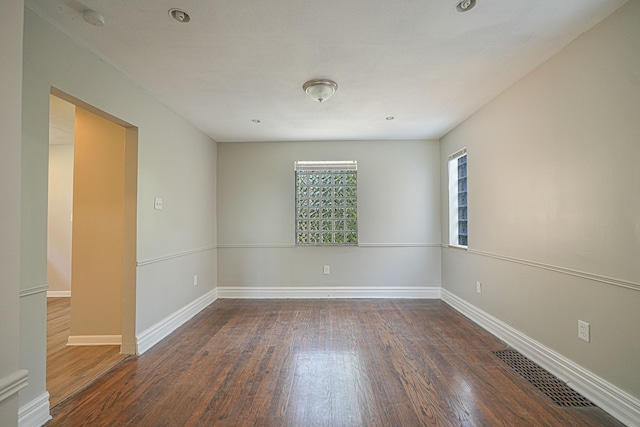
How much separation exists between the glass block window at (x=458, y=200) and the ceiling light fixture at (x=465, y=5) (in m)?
2.41

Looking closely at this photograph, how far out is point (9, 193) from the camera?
1088 mm

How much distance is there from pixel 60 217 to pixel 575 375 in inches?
254

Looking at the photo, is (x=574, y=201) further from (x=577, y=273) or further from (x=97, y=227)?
(x=97, y=227)

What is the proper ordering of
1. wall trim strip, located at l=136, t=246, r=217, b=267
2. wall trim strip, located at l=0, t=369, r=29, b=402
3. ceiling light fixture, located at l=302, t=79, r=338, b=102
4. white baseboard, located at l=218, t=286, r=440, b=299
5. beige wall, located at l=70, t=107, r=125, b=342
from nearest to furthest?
wall trim strip, located at l=0, t=369, r=29, b=402 < ceiling light fixture, located at l=302, t=79, r=338, b=102 < wall trim strip, located at l=136, t=246, r=217, b=267 < beige wall, located at l=70, t=107, r=125, b=342 < white baseboard, located at l=218, t=286, r=440, b=299

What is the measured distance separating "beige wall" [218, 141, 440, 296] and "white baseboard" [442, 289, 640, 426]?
1.56 meters

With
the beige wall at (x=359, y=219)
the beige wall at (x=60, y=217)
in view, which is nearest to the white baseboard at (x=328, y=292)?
the beige wall at (x=359, y=219)

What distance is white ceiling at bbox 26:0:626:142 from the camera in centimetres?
175

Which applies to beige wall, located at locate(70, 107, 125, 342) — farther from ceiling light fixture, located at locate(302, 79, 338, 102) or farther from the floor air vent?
the floor air vent

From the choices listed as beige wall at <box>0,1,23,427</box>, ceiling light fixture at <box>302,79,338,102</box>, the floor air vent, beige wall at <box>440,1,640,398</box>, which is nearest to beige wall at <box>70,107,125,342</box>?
ceiling light fixture at <box>302,79,338,102</box>

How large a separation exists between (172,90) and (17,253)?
2146mm

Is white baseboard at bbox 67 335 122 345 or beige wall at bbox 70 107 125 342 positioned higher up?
beige wall at bbox 70 107 125 342

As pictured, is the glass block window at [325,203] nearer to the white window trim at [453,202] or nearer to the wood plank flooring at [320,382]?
the white window trim at [453,202]

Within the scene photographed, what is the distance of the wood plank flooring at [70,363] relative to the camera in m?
2.19

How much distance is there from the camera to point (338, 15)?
1.80 m
